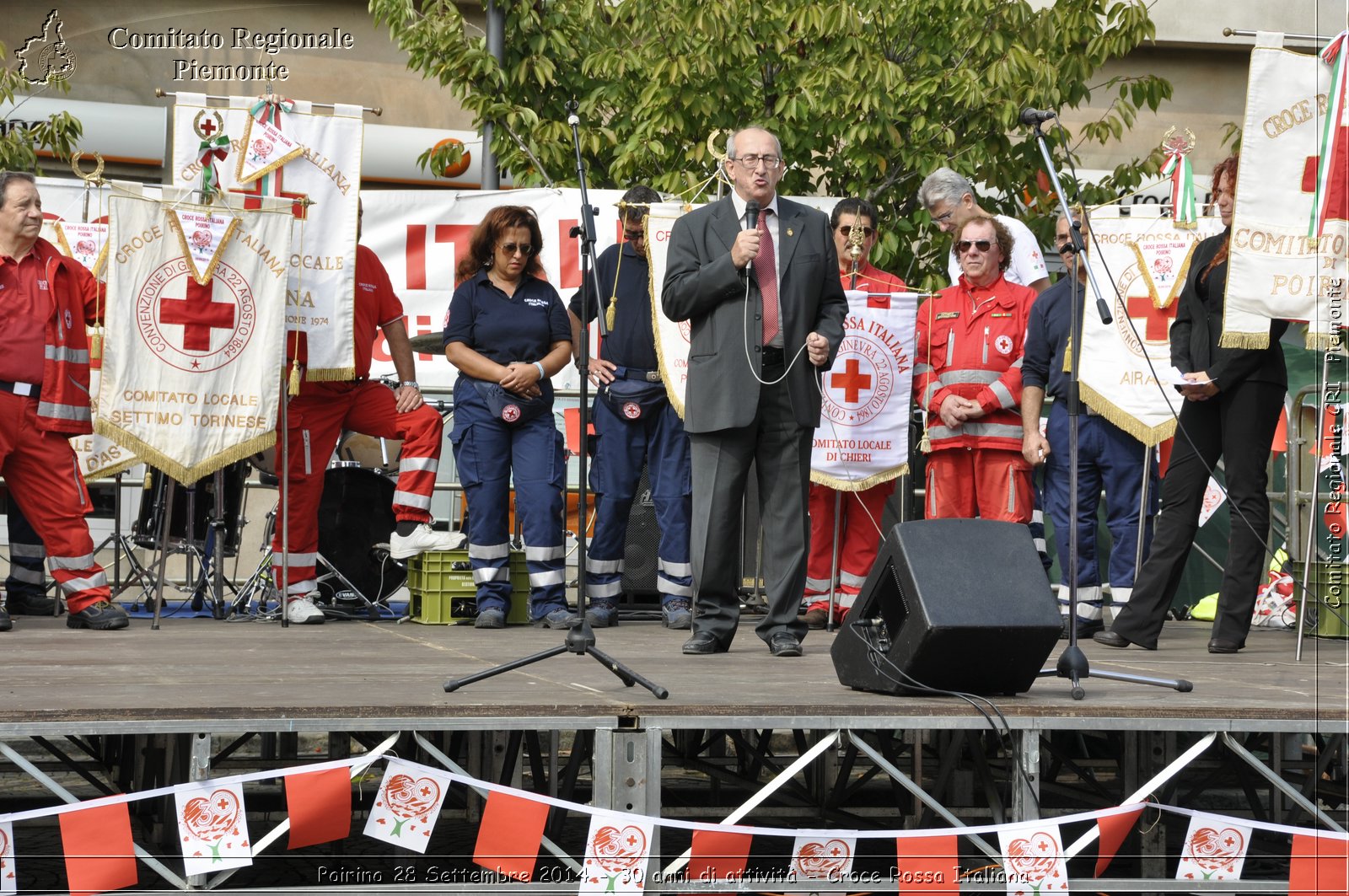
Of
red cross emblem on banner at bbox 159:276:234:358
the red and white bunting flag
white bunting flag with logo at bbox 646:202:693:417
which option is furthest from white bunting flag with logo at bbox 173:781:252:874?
white bunting flag with logo at bbox 646:202:693:417

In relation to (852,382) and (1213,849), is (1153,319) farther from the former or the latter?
(1213,849)

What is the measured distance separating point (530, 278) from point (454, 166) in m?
5.60

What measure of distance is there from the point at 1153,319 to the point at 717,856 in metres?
4.78

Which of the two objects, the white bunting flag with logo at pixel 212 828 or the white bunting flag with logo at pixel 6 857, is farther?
the white bunting flag with logo at pixel 212 828

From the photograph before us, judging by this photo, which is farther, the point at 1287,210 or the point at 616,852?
the point at 1287,210

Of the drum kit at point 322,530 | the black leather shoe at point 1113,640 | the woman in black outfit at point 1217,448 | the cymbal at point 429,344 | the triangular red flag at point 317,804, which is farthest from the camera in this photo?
the cymbal at point 429,344

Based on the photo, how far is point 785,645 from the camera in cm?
609

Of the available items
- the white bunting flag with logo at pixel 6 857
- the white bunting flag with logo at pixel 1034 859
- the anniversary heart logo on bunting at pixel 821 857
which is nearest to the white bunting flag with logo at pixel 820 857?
the anniversary heart logo on bunting at pixel 821 857

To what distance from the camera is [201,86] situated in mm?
15273

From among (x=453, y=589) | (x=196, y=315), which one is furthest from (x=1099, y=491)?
(x=196, y=315)

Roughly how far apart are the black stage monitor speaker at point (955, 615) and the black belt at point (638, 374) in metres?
3.10

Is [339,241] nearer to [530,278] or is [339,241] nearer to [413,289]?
[530,278]

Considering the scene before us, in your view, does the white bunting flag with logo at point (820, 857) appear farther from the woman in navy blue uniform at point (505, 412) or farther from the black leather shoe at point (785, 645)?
the woman in navy blue uniform at point (505, 412)

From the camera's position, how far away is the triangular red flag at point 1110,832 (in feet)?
14.9
